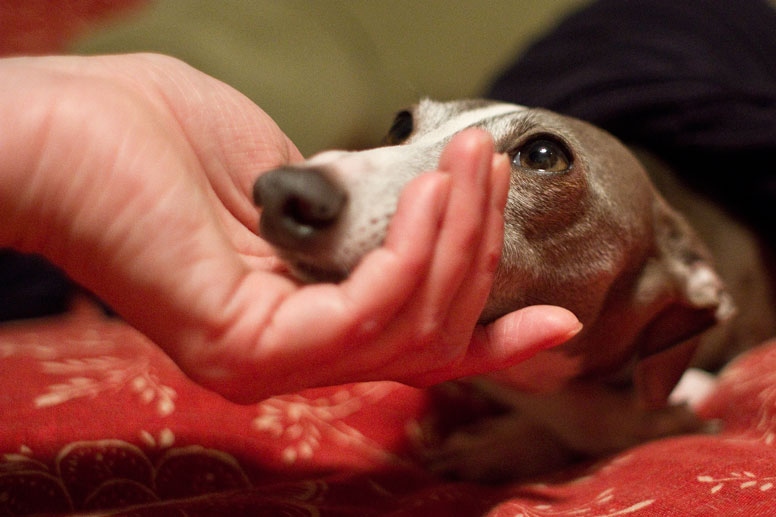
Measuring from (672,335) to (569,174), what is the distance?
66 cm

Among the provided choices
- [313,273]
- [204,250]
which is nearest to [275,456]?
[313,273]

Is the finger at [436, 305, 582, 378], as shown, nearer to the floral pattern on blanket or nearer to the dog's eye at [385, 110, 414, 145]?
the floral pattern on blanket

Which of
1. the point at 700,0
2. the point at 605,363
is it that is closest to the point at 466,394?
the point at 605,363

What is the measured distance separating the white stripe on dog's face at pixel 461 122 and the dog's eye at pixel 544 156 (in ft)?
0.48

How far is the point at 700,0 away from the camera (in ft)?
9.29

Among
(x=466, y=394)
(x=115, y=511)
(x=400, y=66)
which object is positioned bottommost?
(x=466, y=394)

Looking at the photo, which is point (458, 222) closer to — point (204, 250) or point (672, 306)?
point (204, 250)

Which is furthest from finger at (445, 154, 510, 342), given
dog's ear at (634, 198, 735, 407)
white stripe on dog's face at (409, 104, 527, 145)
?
dog's ear at (634, 198, 735, 407)

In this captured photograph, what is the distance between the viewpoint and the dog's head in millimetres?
943

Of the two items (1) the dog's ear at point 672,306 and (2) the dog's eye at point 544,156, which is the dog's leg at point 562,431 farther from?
(2) the dog's eye at point 544,156

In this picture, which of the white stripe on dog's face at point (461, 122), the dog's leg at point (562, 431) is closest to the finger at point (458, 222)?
the white stripe on dog's face at point (461, 122)

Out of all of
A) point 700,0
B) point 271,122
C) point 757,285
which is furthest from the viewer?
point 700,0

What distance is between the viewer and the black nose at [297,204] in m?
0.91

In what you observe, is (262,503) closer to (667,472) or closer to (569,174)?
(667,472)
